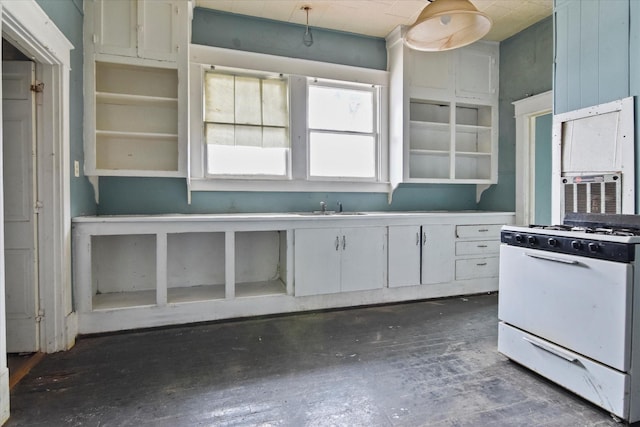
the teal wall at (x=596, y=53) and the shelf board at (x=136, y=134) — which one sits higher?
the teal wall at (x=596, y=53)

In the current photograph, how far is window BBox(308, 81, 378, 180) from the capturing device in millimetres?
3930

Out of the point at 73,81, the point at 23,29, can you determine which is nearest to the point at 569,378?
the point at 23,29

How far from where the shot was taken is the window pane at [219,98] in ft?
11.6

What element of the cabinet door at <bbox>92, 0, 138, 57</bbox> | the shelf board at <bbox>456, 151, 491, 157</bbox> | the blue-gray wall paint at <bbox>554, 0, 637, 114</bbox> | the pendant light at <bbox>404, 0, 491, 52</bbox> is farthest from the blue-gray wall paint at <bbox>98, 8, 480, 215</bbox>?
the blue-gray wall paint at <bbox>554, 0, 637, 114</bbox>

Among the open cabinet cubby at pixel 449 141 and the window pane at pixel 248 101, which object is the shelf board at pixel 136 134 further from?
the open cabinet cubby at pixel 449 141

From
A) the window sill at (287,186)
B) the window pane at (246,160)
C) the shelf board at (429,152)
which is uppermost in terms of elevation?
the shelf board at (429,152)

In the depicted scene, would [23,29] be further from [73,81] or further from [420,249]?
[420,249]

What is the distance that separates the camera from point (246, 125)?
361cm

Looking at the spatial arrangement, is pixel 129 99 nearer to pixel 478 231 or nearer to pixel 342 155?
pixel 342 155

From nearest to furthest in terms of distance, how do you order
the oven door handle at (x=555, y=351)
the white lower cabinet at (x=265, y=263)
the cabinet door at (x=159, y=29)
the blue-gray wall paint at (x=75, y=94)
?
the oven door handle at (x=555, y=351), the blue-gray wall paint at (x=75, y=94), the white lower cabinet at (x=265, y=263), the cabinet door at (x=159, y=29)

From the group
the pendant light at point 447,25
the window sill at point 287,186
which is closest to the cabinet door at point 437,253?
the window sill at point 287,186

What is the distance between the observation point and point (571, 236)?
6.27ft

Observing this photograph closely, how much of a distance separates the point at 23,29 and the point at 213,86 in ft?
5.57

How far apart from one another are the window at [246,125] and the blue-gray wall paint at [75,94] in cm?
104
